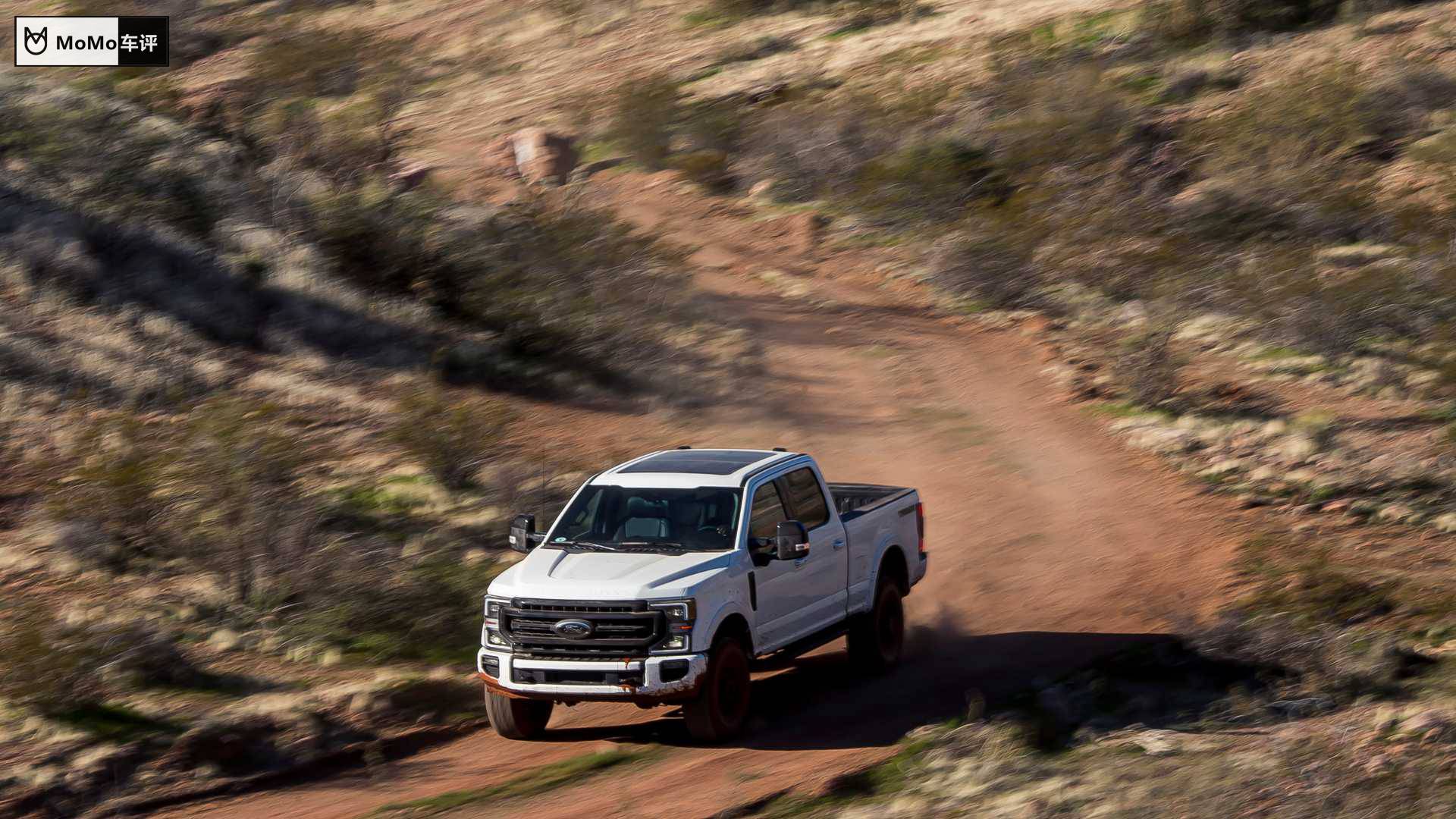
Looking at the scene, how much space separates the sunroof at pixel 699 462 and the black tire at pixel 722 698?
5.05ft

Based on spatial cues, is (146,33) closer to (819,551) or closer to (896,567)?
(896,567)

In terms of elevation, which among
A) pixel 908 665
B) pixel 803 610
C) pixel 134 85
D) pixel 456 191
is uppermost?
pixel 134 85

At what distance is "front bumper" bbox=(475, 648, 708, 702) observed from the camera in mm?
10289

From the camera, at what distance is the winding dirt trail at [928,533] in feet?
34.1

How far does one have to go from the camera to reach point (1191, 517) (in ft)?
58.7

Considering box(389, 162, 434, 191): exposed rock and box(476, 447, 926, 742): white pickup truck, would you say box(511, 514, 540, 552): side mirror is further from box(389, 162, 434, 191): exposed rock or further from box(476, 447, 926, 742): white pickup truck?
box(389, 162, 434, 191): exposed rock

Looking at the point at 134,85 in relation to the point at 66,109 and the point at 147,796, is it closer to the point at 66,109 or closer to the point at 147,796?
the point at 66,109

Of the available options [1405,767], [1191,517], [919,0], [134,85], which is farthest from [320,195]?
[919,0]

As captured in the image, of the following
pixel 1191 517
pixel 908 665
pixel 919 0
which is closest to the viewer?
pixel 908 665

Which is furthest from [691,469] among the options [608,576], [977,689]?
[977,689]

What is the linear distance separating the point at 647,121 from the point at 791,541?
24.6 m

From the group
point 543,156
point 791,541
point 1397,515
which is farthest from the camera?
point 543,156

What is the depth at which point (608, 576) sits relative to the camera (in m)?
10.6

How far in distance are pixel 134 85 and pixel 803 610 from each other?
2190cm
